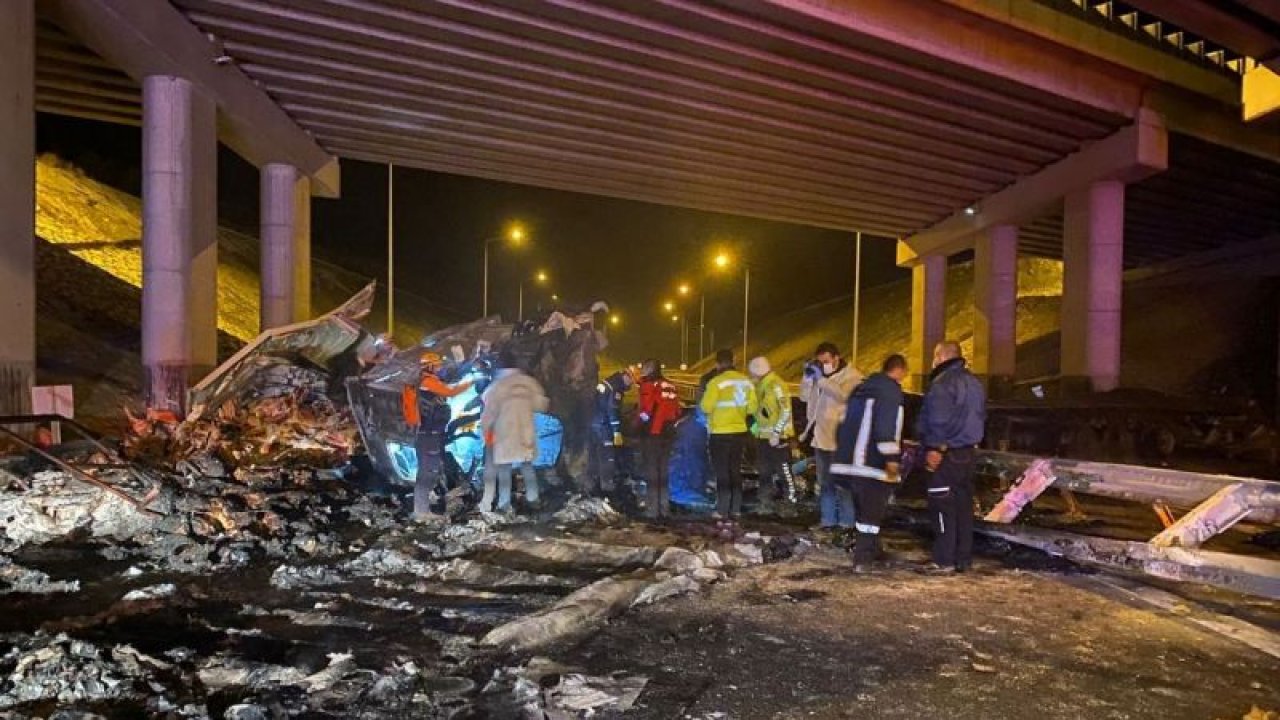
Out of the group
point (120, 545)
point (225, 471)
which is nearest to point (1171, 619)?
point (120, 545)

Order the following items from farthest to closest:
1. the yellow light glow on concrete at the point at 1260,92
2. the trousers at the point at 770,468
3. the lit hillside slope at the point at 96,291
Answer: the yellow light glow on concrete at the point at 1260,92 → the lit hillside slope at the point at 96,291 → the trousers at the point at 770,468

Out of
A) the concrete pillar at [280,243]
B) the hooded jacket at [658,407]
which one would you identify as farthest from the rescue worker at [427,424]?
the concrete pillar at [280,243]

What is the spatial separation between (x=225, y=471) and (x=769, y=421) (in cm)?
607

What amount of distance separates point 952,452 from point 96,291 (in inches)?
855

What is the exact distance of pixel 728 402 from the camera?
355 inches

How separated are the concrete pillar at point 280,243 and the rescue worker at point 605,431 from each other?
16274mm

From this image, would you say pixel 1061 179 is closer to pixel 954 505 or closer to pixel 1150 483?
pixel 1150 483

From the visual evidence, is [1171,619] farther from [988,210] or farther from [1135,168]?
[988,210]

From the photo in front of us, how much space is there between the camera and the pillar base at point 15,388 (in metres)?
11.2

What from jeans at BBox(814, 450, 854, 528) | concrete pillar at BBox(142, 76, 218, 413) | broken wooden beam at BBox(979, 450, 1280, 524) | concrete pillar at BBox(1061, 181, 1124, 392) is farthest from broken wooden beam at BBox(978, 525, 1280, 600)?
concrete pillar at BBox(1061, 181, 1124, 392)

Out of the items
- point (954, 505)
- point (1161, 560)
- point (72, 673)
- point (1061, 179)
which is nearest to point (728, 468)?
point (954, 505)

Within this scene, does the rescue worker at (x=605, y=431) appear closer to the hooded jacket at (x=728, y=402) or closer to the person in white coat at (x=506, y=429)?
the person in white coat at (x=506, y=429)

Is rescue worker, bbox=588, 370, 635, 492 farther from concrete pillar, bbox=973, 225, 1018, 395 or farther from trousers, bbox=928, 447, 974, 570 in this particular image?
concrete pillar, bbox=973, 225, 1018, 395

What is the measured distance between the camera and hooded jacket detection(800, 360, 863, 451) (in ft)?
28.0
